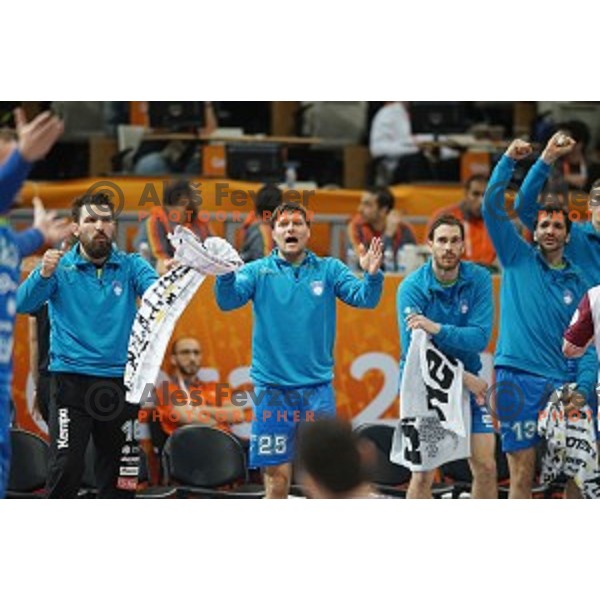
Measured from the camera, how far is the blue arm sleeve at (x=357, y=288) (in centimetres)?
1118

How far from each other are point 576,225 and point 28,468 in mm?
3981

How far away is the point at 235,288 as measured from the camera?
11.4 metres

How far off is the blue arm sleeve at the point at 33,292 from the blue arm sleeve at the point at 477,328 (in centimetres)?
248

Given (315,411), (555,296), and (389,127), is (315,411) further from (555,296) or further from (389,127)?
(389,127)

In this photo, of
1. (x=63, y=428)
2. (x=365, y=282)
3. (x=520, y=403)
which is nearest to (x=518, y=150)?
(x=365, y=282)

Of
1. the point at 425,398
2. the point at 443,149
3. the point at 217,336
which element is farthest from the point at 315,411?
the point at 443,149

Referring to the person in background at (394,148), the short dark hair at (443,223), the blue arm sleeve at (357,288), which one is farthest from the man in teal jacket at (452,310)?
→ the person in background at (394,148)

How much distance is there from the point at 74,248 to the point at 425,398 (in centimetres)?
244

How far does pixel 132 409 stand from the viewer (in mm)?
11430

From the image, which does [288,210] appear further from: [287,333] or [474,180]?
[474,180]

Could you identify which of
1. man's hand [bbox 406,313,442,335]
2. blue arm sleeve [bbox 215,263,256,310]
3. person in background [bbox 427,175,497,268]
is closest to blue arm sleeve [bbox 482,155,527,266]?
man's hand [bbox 406,313,442,335]

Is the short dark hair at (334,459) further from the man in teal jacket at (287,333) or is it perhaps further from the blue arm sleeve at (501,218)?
the blue arm sleeve at (501,218)

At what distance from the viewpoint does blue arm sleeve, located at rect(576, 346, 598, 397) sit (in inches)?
463

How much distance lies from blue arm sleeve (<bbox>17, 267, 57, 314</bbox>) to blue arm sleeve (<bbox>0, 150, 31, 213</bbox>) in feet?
9.73
